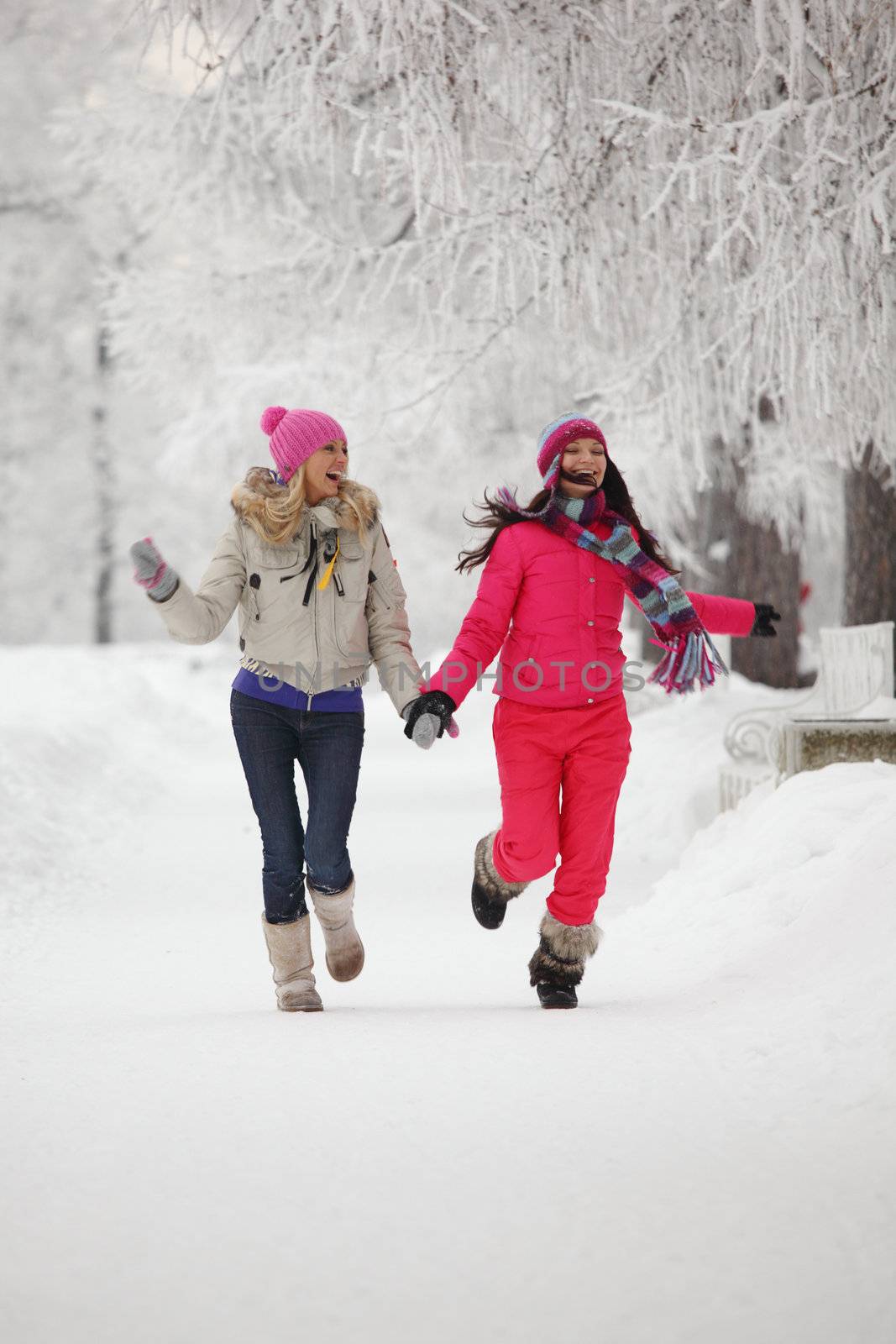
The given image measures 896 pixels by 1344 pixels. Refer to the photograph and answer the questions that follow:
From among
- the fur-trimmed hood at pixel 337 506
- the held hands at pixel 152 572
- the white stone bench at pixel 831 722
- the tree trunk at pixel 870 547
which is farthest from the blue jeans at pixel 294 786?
the tree trunk at pixel 870 547

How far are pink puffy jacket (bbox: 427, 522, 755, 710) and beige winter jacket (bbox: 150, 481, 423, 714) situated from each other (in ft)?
0.85

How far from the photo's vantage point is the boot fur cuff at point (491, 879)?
15.1 ft

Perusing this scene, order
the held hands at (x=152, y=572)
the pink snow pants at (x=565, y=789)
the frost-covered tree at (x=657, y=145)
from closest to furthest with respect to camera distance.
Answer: the held hands at (x=152, y=572) → the pink snow pants at (x=565, y=789) → the frost-covered tree at (x=657, y=145)

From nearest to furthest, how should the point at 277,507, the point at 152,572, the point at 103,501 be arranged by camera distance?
the point at 152,572 < the point at 277,507 < the point at 103,501

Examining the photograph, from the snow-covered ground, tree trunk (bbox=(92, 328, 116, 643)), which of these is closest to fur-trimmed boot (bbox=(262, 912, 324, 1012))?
the snow-covered ground

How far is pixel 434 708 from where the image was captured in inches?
165

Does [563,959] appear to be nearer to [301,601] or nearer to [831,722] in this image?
[301,601]

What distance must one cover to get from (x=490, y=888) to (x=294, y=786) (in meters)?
0.79

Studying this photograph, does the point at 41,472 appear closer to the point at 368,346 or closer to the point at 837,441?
the point at 368,346

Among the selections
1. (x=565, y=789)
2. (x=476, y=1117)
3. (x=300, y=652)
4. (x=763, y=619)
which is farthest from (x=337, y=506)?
(x=476, y=1117)

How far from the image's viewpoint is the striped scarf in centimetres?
442

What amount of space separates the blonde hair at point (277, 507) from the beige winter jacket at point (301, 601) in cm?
1

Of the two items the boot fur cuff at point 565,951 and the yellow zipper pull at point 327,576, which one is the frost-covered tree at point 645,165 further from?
the boot fur cuff at point 565,951

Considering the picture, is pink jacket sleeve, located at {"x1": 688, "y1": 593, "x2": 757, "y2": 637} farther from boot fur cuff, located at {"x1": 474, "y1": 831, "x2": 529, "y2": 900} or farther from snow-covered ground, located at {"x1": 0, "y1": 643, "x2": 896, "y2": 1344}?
boot fur cuff, located at {"x1": 474, "y1": 831, "x2": 529, "y2": 900}
